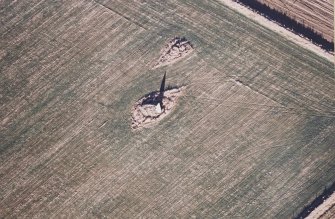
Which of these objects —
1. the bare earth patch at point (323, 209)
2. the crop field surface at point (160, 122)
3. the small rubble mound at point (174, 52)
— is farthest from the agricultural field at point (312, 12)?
the bare earth patch at point (323, 209)

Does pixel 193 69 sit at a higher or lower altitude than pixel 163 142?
higher

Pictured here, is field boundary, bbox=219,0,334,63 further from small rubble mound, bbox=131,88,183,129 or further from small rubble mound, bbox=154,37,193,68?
small rubble mound, bbox=131,88,183,129

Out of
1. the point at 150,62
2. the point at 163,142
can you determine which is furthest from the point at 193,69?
the point at 163,142

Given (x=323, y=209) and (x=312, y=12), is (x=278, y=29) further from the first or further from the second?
(x=323, y=209)

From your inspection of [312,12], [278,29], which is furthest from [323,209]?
[312,12]

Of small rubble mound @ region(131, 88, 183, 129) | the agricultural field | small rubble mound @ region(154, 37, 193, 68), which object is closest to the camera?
small rubble mound @ region(131, 88, 183, 129)

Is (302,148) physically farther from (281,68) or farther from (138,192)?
(138,192)

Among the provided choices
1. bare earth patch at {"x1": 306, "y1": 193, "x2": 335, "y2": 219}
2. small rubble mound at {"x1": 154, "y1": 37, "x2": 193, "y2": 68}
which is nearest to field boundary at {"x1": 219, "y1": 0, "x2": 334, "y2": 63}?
small rubble mound at {"x1": 154, "y1": 37, "x2": 193, "y2": 68}
